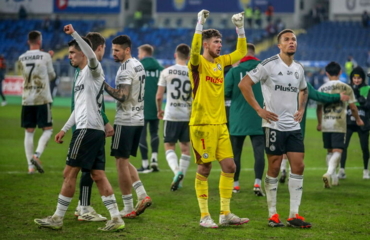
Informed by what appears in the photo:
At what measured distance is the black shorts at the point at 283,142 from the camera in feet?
27.1

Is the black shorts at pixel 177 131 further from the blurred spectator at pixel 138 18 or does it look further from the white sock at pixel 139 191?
the blurred spectator at pixel 138 18

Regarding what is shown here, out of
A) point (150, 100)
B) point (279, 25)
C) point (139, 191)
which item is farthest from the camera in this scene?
point (279, 25)

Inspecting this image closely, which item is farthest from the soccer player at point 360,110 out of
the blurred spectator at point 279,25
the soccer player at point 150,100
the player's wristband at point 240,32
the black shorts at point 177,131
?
the blurred spectator at point 279,25

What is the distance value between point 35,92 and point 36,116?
47cm

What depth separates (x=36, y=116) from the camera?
1301 cm

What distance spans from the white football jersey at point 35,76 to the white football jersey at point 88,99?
205 inches

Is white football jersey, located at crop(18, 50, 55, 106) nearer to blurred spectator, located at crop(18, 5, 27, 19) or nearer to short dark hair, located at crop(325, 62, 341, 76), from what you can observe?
short dark hair, located at crop(325, 62, 341, 76)

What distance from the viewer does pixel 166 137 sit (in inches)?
460

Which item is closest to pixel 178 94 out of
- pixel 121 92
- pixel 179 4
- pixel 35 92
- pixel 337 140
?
pixel 337 140

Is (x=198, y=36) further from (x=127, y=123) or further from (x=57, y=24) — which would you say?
(x=57, y=24)

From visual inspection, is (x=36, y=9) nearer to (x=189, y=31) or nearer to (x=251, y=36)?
(x=189, y=31)

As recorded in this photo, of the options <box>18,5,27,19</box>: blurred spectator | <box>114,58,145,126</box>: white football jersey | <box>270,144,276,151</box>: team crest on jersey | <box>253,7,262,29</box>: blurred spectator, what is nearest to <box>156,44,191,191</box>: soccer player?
<box>114,58,145,126</box>: white football jersey

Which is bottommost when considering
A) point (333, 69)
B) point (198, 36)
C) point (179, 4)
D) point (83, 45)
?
point (333, 69)

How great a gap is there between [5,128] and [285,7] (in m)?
31.6
